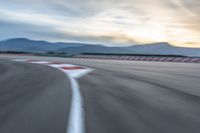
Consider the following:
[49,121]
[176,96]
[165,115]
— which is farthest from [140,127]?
[176,96]

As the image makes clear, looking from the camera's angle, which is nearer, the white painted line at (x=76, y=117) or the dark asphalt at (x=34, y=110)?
the white painted line at (x=76, y=117)

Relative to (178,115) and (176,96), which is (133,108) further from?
(176,96)

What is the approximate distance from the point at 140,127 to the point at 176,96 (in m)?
2.77

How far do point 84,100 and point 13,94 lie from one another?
1.60 meters

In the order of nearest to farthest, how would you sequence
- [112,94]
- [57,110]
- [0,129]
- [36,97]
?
[0,129] < [57,110] < [36,97] < [112,94]

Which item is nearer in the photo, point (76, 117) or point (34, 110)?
point (76, 117)

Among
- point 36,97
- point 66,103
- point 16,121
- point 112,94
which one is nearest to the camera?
point 16,121

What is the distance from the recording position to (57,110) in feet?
15.7

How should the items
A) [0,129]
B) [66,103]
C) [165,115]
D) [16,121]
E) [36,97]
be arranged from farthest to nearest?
1. [36,97]
2. [66,103]
3. [165,115]
4. [16,121]
5. [0,129]

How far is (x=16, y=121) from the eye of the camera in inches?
157

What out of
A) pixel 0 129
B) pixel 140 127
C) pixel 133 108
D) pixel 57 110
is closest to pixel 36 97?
pixel 57 110

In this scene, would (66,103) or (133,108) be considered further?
(66,103)

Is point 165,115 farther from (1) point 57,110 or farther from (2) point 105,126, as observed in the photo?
(1) point 57,110

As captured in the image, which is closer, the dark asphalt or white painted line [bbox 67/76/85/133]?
white painted line [bbox 67/76/85/133]
